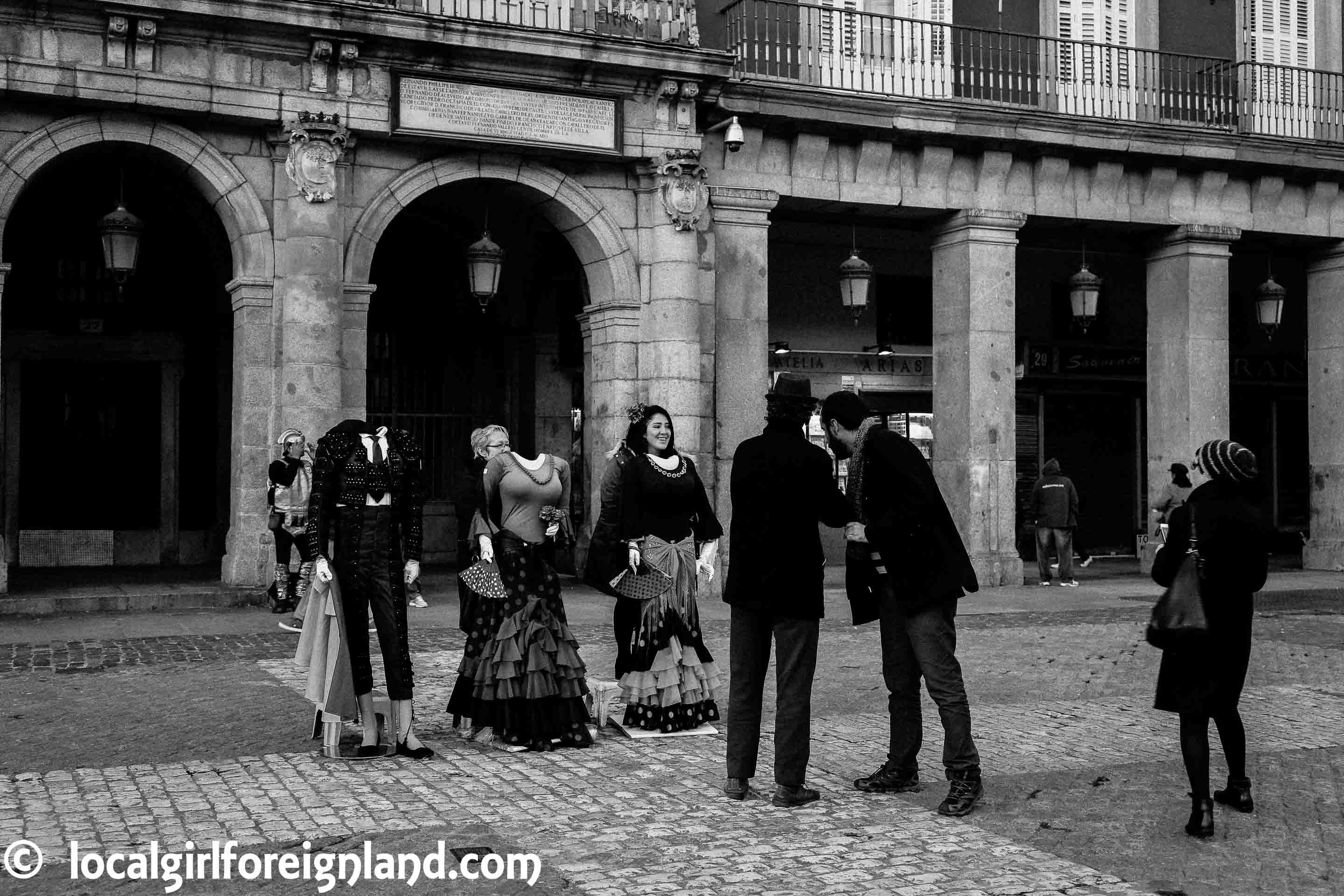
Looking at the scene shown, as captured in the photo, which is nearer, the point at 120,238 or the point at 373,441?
the point at 373,441

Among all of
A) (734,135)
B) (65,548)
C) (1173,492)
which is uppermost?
(734,135)

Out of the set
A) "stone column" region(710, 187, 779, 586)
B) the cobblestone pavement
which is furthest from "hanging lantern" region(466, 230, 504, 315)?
the cobblestone pavement

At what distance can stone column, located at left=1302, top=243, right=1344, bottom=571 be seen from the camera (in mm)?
20328

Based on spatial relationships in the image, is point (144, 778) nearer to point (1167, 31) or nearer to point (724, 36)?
point (724, 36)

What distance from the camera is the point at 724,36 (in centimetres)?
1739

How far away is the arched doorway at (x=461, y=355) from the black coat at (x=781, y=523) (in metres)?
12.3

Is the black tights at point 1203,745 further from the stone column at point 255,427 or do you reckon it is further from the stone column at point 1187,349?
the stone column at point 1187,349

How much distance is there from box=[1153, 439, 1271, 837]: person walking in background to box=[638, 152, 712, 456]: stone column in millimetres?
10158

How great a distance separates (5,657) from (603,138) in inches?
328

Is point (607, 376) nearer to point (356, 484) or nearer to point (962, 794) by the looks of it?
point (356, 484)

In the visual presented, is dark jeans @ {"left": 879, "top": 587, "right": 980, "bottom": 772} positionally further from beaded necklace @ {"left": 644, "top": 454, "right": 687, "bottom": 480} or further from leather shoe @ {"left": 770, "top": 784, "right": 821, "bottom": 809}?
beaded necklace @ {"left": 644, "top": 454, "right": 687, "bottom": 480}

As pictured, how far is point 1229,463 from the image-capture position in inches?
241

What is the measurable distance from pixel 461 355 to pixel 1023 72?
8389mm

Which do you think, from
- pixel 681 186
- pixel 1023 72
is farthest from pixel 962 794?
pixel 1023 72
